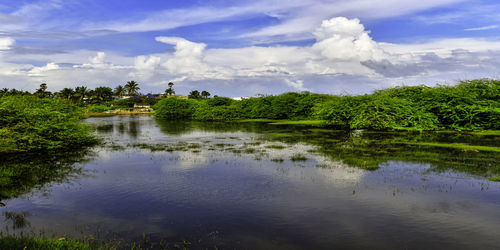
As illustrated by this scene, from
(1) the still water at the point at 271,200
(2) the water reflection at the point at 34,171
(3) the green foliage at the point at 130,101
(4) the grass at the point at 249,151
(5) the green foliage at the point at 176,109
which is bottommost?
(1) the still water at the point at 271,200

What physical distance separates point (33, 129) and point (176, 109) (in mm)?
75606

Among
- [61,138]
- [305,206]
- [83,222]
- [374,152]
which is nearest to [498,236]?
[305,206]

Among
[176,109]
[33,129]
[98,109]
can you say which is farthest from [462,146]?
[98,109]

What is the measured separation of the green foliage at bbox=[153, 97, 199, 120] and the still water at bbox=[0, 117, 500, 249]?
7801 cm

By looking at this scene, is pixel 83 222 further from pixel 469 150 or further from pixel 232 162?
pixel 469 150

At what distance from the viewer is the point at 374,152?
28.7m

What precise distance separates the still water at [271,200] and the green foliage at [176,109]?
78.0 m

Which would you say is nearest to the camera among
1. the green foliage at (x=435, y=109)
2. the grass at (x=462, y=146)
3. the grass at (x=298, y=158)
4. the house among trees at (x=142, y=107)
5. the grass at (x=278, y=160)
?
the grass at (x=278, y=160)

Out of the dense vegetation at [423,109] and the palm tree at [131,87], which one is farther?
the palm tree at [131,87]

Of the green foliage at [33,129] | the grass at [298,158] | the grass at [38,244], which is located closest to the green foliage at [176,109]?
the green foliage at [33,129]

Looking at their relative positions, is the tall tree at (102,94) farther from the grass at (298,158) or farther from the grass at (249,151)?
the grass at (298,158)

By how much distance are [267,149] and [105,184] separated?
660 inches

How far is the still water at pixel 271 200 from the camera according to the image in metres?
11.3

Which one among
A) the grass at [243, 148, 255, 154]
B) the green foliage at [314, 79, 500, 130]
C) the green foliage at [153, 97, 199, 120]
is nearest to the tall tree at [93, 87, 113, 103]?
the green foliage at [153, 97, 199, 120]
